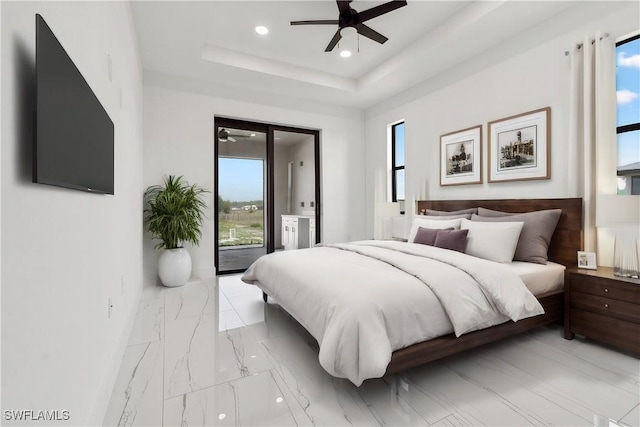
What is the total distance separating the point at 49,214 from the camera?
1.02 m

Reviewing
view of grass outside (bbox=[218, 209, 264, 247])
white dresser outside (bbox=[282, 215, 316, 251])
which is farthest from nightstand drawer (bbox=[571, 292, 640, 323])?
view of grass outside (bbox=[218, 209, 264, 247])

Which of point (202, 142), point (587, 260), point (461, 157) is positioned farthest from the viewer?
point (202, 142)

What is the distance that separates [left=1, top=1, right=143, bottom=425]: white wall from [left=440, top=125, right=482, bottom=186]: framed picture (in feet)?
12.1

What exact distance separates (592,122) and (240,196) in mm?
4358

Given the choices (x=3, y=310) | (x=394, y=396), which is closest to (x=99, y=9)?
(x=3, y=310)

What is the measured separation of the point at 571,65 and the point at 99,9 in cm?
372

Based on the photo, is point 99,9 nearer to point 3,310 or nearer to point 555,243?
point 3,310

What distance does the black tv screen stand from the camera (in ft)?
2.88

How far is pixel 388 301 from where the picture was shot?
70.4 inches

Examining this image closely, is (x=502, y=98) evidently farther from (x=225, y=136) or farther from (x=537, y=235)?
(x=225, y=136)

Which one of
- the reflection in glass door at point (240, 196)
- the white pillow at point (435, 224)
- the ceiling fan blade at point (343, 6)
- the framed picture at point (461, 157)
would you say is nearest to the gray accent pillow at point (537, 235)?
the white pillow at point (435, 224)

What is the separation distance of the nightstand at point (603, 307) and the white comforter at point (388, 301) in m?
0.51

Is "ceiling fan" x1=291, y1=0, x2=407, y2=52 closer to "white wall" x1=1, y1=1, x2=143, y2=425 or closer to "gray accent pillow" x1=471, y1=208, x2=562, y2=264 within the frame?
"white wall" x1=1, y1=1, x2=143, y2=425

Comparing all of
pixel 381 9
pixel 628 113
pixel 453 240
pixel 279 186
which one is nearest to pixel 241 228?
pixel 279 186
